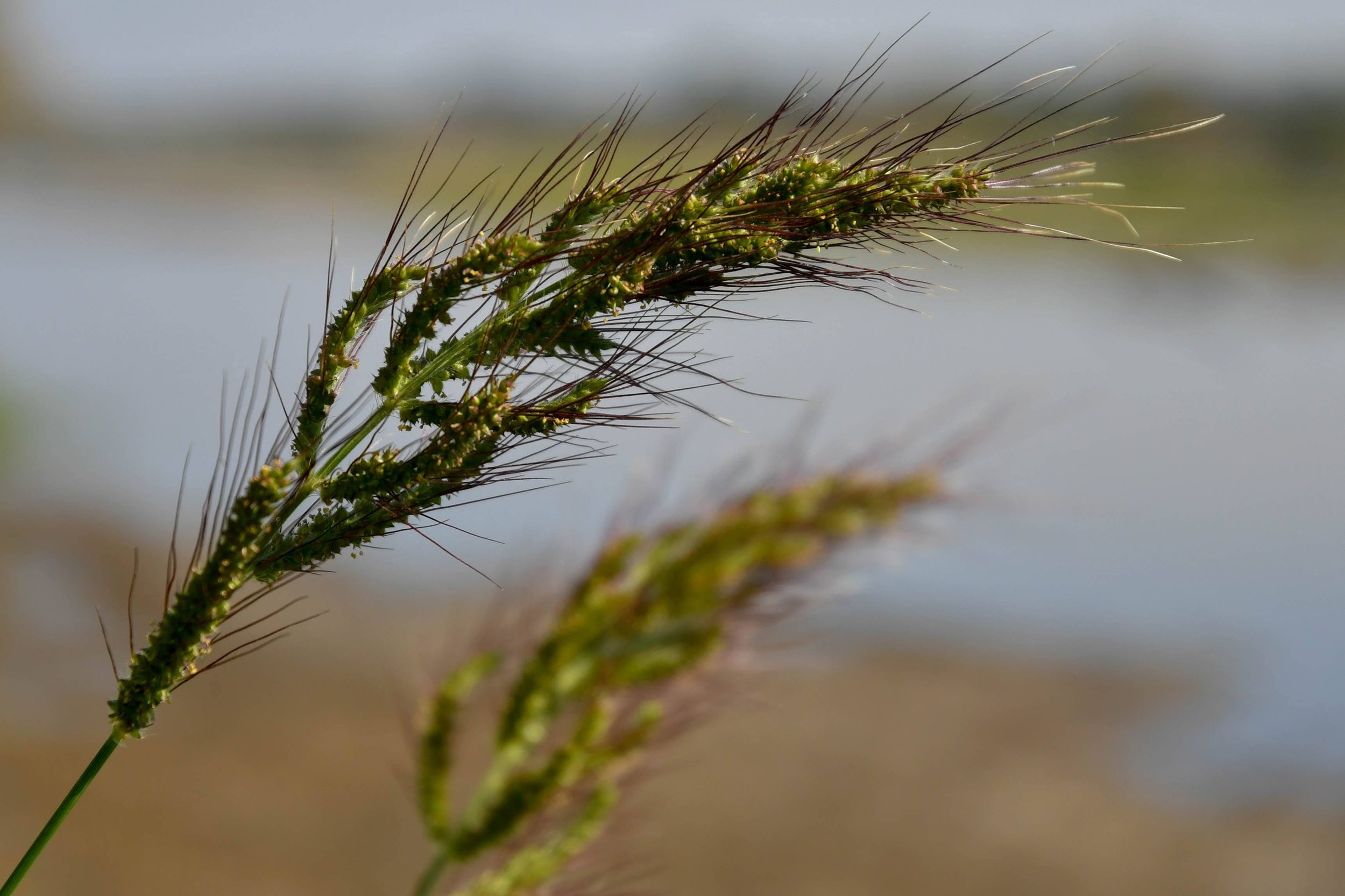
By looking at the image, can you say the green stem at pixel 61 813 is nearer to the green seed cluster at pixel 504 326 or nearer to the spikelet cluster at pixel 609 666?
the green seed cluster at pixel 504 326

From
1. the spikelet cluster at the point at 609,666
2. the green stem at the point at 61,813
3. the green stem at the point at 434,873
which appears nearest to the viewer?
the green stem at the point at 61,813

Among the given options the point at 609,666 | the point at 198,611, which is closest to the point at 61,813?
the point at 198,611

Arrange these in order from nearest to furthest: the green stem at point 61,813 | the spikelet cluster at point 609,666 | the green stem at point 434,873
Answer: the green stem at point 61,813 → the green stem at point 434,873 → the spikelet cluster at point 609,666

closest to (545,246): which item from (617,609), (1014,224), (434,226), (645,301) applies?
(645,301)

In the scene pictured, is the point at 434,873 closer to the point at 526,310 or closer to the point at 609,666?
the point at 609,666

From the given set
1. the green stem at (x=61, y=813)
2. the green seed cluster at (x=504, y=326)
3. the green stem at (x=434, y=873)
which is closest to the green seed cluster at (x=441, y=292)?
the green seed cluster at (x=504, y=326)

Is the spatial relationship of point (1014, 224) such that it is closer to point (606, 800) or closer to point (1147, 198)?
Answer: point (606, 800)

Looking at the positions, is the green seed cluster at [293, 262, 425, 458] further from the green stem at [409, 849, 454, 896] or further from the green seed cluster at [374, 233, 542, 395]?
Result: the green stem at [409, 849, 454, 896]

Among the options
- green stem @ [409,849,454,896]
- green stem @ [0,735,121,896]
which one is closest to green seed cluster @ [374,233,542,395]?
green stem @ [0,735,121,896]
